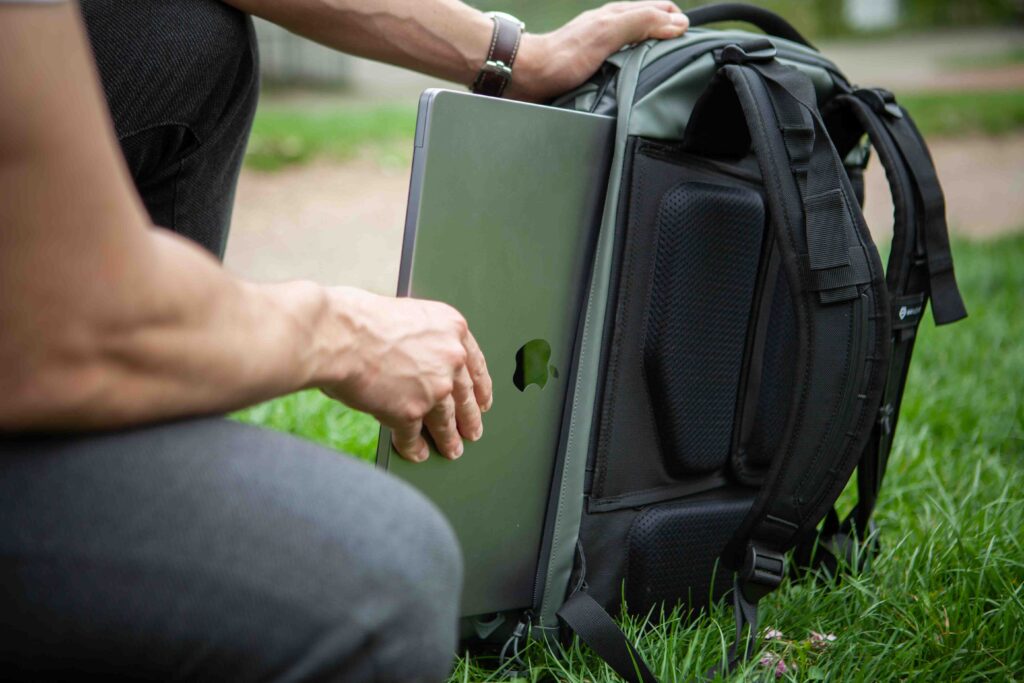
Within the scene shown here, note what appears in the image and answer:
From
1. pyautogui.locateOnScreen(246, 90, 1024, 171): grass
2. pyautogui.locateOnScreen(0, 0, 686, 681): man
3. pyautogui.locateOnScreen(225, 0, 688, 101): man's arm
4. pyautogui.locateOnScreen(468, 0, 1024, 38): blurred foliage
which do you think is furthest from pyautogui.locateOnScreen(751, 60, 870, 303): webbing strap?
pyautogui.locateOnScreen(468, 0, 1024, 38): blurred foliage

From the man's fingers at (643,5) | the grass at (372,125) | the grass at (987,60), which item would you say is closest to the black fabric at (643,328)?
the man's fingers at (643,5)

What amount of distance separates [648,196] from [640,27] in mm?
244

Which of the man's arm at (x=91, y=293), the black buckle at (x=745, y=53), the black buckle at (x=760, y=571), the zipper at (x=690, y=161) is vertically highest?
the black buckle at (x=745, y=53)

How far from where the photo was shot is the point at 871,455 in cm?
131

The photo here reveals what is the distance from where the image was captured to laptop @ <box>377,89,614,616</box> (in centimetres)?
97

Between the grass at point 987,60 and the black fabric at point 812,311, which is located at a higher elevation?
the grass at point 987,60

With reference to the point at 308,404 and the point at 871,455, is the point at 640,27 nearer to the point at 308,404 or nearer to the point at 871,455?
the point at 871,455

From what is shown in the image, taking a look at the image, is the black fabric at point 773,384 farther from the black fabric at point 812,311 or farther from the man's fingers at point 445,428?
the man's fingers at point 445,428

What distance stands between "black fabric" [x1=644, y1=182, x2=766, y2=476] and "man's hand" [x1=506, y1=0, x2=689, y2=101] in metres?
0.21

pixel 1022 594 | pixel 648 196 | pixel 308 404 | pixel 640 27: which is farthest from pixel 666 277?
pixel 308 404

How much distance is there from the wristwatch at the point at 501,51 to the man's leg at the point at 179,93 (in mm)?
309

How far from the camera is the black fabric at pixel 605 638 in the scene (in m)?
1.04

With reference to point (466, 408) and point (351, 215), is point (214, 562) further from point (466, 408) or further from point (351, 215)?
point (351, 215)

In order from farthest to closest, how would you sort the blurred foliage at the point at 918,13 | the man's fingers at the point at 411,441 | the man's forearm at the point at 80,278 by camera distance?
the blurred foliage at the point at 918,13 → the man's fingers at the point at 411,441 → the man's forearm at the point at 80,278
